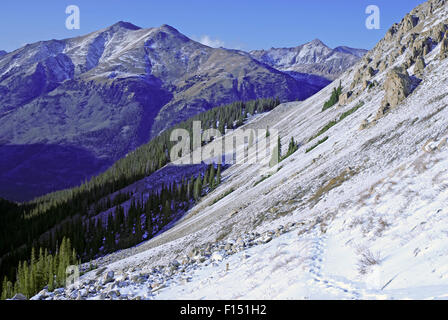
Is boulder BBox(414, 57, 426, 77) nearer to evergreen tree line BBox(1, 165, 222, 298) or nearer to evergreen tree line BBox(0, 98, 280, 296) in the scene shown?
evergreen tree line BBox(1, 165, 222, 298)

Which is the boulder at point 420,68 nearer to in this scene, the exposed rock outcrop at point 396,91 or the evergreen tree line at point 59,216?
the exposed rock outcrop at point 396,91

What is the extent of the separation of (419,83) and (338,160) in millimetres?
24083

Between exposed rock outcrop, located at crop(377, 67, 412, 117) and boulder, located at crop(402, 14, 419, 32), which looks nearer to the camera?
exposed rock outcrop, located at crop(377, 67, 412, 117)

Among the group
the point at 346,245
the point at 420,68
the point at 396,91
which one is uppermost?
the point at 420,68

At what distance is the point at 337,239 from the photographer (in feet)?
50.8

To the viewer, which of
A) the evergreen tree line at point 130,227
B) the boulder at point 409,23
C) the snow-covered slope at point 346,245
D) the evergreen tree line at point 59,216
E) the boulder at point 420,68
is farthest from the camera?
the evergreen tree line at point 59,216

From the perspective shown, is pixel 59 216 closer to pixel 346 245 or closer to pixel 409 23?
pixel 346 245

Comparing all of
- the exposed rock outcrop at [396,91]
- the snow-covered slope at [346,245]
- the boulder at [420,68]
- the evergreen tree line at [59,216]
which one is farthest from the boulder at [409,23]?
the evergreen tree line at [59,216]

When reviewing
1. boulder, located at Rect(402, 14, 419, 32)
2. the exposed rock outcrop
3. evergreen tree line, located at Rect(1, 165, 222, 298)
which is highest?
boulder, located at Rect(402, 14, 419, 32)

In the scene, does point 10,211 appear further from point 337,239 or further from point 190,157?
point 337,239

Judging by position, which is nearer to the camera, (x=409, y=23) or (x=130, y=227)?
(x=130, y=227)

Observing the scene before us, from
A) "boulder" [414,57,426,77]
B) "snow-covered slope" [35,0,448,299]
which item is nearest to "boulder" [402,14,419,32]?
"boulder" [414,57,426,77]

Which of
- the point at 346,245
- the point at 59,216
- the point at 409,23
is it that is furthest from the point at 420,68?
the point at 59,216

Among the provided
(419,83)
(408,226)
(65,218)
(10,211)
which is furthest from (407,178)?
(10,211)
